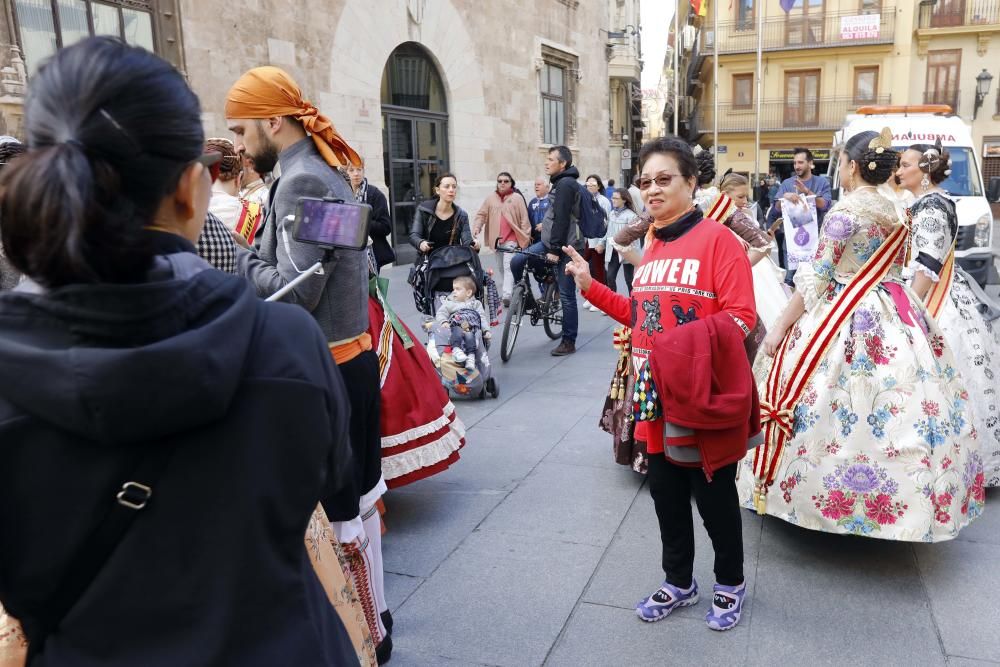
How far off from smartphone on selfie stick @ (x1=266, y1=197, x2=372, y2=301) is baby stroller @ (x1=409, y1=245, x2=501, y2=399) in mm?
3845

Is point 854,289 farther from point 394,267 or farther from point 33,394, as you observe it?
point 394,267

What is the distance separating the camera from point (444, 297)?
6344 millimetres

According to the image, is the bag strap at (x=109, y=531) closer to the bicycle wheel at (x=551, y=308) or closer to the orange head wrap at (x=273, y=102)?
the orange head wrap at (x=273, y=102)

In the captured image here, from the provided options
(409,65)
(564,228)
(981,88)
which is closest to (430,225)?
(564,228)

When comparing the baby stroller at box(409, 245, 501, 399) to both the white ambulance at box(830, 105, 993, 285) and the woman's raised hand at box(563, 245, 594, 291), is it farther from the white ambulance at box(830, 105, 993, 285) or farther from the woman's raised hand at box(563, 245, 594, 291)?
the white ambulance at box(830, 105, 993, 285)

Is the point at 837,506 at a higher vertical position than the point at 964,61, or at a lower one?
lower

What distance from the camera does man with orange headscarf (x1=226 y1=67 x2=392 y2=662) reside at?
229 cm

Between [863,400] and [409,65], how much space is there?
12929 mm

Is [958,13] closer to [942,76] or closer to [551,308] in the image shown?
[942,76]

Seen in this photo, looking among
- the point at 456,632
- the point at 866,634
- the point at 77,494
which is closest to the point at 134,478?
the point at 77,494

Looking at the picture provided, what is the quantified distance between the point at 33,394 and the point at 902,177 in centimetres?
481

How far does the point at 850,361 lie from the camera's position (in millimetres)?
3287

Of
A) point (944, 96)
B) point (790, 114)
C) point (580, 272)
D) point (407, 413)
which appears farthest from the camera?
point (790, 114)

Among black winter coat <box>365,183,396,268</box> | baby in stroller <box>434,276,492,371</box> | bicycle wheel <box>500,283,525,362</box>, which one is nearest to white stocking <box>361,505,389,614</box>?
baby in stroller <box>434,276,492,371</box>
